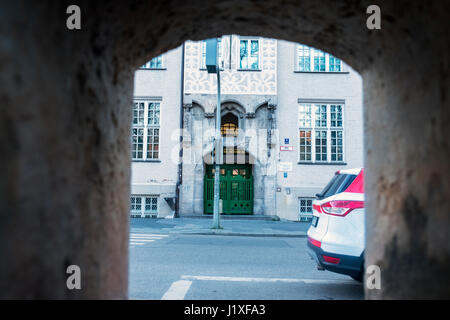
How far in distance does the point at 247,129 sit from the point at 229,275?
12.2 m

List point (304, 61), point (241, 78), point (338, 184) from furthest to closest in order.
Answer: point (304, 61) → point (241, 78) → point (338, 184)

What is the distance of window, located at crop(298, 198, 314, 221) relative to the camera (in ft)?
57.5

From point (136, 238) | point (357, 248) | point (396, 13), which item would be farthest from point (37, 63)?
point (136, 238)

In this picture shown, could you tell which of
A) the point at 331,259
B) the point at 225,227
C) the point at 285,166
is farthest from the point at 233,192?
the point at 331,259

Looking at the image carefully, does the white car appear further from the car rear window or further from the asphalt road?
the asphalt road

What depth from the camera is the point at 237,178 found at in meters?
18.3

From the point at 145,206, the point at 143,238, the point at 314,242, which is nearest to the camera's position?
the point at 314,242

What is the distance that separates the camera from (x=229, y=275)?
629 centimetres

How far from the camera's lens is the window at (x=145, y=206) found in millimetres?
17781

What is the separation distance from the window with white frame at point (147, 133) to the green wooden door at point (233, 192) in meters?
2.99

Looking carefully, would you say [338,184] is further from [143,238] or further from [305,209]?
[305,209]

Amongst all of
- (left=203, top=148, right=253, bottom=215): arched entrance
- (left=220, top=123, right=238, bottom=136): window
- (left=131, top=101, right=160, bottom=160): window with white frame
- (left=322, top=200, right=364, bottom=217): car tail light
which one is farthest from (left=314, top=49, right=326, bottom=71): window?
(left=322, top=200, right=364, bottom=217): car tail light

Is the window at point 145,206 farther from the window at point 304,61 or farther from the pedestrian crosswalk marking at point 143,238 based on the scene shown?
the window at point 304,61
